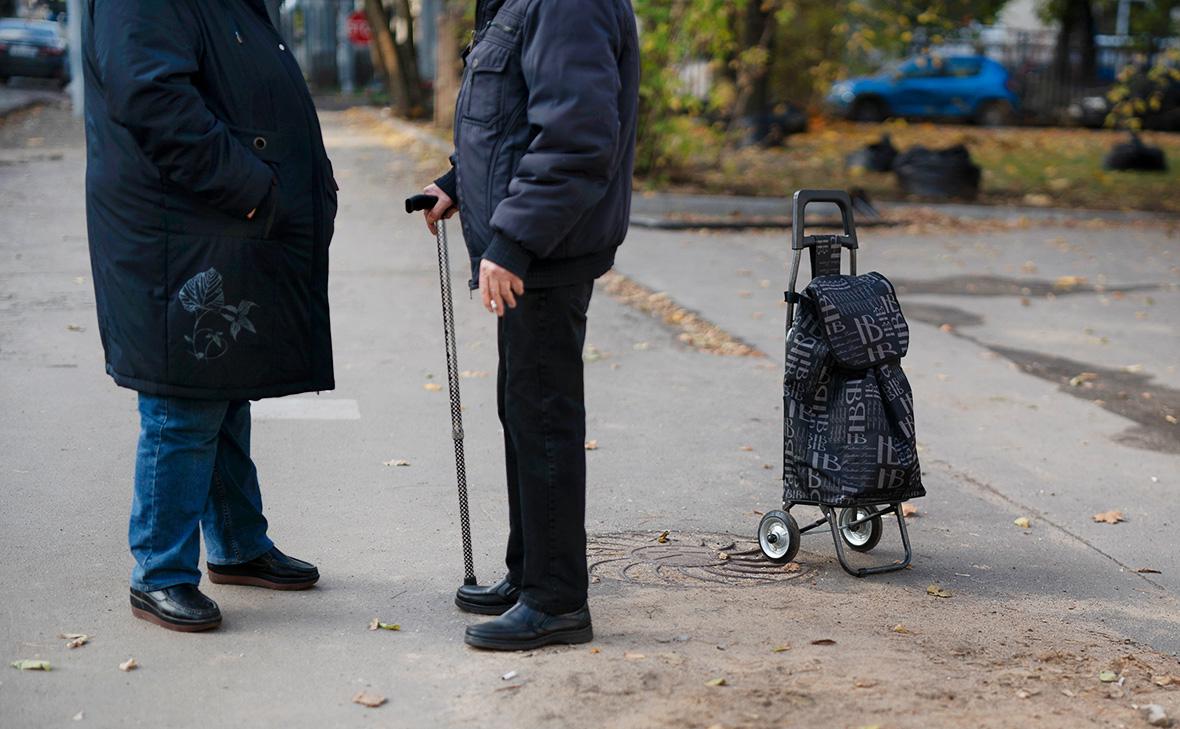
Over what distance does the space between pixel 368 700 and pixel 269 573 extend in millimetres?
981

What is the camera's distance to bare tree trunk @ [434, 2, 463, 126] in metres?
23.5

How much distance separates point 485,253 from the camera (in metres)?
3.84

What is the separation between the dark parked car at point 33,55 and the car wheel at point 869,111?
19.2m

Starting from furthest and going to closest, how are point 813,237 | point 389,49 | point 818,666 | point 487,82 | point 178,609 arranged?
point 389,49 < point 813,237 < point 178,609 < point 818,666 < point 487,82

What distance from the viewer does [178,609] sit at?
4137 mm

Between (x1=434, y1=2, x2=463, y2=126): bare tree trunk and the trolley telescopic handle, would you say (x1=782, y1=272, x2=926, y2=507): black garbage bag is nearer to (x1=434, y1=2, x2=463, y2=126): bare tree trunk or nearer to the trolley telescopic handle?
the trolley telescopic handle

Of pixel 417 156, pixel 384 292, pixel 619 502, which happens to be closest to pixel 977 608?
pixel 619 502

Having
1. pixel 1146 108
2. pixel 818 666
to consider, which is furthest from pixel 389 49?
pixel 818 666

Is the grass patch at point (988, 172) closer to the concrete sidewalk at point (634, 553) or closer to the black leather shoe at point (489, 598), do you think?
the concrete sidewalk at point (634, 553)

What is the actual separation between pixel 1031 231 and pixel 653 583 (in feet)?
37.5

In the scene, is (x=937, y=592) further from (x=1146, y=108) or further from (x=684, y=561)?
(x=1146, y=108)

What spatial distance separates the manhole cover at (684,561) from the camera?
4.80 m

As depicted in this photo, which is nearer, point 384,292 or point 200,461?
point 200,461

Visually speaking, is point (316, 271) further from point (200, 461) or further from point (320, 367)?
Result: point (200, 461)
